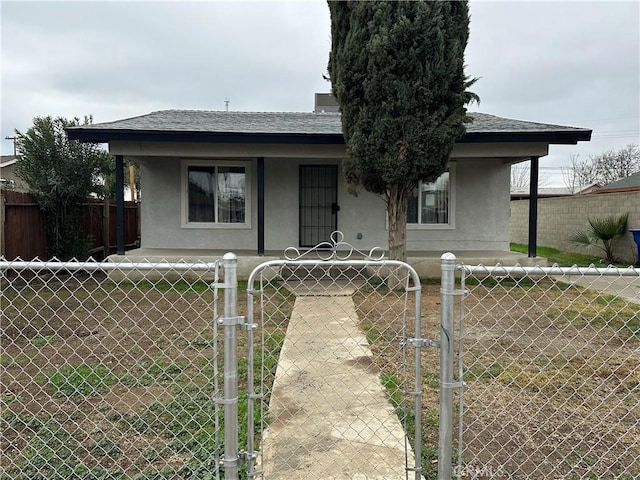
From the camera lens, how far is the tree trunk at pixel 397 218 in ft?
27.5

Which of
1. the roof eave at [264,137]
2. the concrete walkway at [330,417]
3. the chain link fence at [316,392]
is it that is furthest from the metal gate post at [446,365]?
the roof eave at [264,137]

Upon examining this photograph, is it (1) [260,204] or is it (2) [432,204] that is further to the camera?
(2) [432,204]

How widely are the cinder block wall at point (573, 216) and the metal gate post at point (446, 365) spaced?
13016 mm

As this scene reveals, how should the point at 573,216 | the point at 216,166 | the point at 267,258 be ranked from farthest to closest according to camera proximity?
the point at 573,216 < the point at 216,166 < the point at 267,258

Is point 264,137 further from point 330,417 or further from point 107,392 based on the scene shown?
point 330,417

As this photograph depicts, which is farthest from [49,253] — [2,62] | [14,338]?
[14,338]

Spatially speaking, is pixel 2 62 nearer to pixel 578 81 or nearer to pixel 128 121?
pixel 128 121

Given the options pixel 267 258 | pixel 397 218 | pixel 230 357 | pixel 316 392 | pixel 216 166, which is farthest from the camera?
pixel 216 166

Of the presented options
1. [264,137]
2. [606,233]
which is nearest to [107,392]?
[264,137]

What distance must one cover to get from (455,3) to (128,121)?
7.20 metres

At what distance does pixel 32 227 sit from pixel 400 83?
26.5 ft

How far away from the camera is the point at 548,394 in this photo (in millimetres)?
3832

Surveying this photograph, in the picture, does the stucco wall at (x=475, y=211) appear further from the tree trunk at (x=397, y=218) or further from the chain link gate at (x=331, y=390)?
the chain link gate at (x=331, y=390)

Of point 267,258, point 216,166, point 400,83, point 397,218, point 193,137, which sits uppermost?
point 400,83
